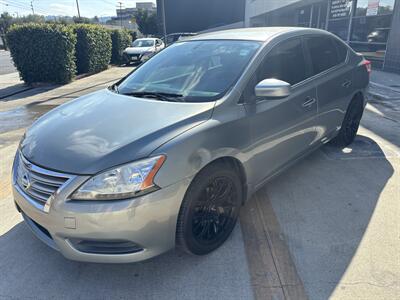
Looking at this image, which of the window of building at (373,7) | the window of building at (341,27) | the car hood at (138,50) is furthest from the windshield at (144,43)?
the window of building at (373,7)

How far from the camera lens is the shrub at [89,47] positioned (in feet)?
46.6

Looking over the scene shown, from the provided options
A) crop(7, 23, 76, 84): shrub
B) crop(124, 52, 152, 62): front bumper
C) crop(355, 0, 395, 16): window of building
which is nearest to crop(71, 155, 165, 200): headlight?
crop(7, 23, 76, 84): shrub

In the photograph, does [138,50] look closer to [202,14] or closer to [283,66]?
[283,66]

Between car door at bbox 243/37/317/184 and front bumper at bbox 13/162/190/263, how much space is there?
0.94 m

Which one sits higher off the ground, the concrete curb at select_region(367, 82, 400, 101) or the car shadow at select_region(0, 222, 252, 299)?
the car shadow at select_region(0, 222, 252, 299)

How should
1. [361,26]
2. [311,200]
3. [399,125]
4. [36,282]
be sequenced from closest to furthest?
[36,282]
[311,200]
[399,125]
[361,26]

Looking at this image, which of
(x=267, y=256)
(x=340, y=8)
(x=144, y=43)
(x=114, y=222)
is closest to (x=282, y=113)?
(x=267, y=256)

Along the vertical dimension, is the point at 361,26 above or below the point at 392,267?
above

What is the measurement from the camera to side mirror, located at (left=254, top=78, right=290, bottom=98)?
2.70m

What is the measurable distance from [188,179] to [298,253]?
1.15 metres

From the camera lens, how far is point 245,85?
2.79 m

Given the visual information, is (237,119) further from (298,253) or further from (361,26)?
(361,26)

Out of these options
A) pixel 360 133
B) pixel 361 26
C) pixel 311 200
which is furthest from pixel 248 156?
pixel 361 26

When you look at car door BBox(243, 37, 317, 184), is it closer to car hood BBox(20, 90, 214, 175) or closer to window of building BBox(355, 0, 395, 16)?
car hood BBox(20, 90, 214, 175)
